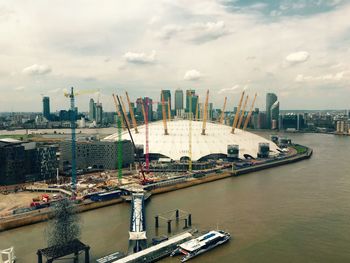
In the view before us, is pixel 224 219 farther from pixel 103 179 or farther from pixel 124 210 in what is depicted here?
pixel 103 179

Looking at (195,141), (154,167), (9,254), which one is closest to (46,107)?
(195,141)

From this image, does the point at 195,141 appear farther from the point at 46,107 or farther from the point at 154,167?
the point at 46,107

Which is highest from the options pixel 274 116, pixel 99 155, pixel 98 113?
pixel 98 113

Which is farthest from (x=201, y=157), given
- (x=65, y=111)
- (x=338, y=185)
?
(x=65, y=111)

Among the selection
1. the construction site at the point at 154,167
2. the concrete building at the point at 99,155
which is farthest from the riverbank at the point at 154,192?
the concrete building at the point at 99,155

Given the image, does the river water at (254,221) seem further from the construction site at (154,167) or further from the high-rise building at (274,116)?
the high-rise building at (274,116)
